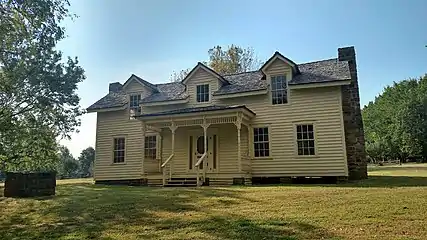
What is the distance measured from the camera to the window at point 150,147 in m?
20.1

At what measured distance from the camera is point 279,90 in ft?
59.0

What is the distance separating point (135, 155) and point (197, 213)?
12744mm

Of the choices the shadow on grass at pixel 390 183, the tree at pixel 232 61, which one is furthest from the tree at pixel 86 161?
the shadow on grass at pixel 390 183

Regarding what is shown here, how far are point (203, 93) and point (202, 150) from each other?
3.34 meters

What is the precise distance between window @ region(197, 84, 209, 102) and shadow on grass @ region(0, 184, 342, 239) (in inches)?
335

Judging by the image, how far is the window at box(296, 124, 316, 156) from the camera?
55.7 feet

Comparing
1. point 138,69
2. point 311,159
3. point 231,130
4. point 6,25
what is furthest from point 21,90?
point 311,159

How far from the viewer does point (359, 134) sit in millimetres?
18266

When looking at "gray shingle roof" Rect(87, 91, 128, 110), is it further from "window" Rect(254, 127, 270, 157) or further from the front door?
"window" Rect(254, 127, 270, 157)

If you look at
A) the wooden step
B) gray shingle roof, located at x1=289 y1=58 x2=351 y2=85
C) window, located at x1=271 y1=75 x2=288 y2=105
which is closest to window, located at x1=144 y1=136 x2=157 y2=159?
the wooden step

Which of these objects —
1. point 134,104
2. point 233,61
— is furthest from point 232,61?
point 134,104

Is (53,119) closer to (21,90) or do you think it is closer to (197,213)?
(21,90)

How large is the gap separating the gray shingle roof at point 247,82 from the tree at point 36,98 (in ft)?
11.8

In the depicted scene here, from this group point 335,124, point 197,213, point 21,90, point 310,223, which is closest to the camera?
point 310,223
